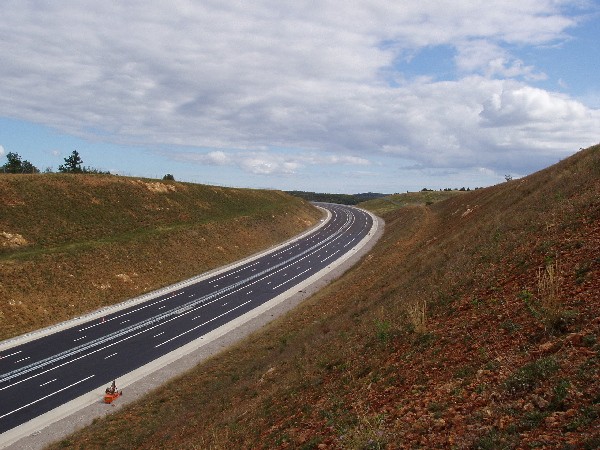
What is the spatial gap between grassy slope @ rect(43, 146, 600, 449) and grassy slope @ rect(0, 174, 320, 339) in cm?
3098

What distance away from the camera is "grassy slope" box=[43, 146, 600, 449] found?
7242 mm

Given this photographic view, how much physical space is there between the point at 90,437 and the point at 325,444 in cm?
1729

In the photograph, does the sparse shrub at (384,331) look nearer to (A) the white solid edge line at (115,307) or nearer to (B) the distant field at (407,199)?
(A) the white solid edge line at (115,307)

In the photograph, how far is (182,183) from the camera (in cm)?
9894

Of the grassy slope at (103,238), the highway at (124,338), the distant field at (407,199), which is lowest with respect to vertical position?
the highway at (124,338)

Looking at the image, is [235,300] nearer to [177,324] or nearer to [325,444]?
[177,324]

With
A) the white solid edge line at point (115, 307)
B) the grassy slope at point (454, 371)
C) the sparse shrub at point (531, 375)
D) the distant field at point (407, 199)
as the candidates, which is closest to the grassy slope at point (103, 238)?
the white solid edge line at point (115, 307)

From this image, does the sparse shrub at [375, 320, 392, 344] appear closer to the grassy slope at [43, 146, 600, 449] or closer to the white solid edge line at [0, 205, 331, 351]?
the grassy slope at [43, 146, 600, 449]

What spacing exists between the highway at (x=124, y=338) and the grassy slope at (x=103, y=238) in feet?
14.0

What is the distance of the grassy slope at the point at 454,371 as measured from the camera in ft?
23.8

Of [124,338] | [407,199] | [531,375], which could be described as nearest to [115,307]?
[124,338]

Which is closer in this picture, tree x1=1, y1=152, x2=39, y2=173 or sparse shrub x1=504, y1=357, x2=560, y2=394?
sparse shrub x1=504, y1=357, x2=560, y2=394

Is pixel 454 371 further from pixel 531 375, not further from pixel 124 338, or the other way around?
pixel 124 338

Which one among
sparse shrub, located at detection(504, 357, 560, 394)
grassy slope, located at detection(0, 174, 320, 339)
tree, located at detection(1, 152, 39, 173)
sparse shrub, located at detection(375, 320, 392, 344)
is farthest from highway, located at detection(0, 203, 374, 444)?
tree, located at detection(1, 152, 39, 173)
